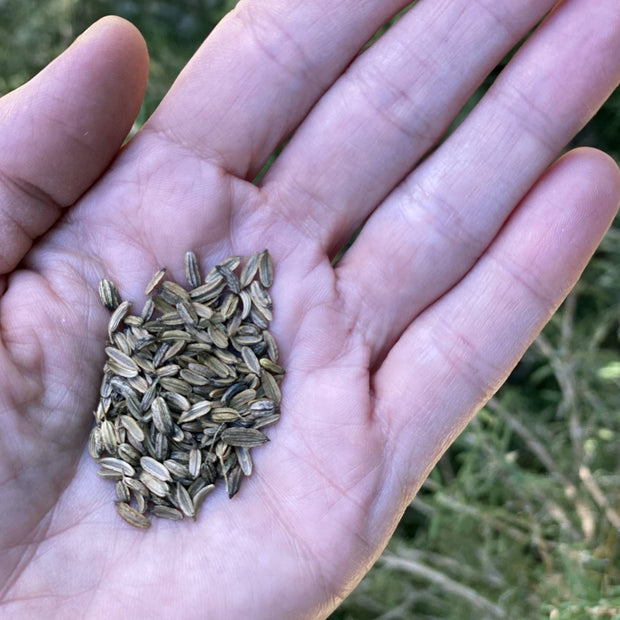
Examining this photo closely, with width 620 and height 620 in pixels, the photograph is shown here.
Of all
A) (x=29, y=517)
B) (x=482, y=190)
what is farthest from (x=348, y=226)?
(x=29, y=517)

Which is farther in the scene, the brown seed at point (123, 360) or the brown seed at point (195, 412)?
the brown seed at point (195, 412)

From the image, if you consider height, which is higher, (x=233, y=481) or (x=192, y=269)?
(x=192, y=269)

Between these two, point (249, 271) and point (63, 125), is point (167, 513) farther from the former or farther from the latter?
point (63, 125)

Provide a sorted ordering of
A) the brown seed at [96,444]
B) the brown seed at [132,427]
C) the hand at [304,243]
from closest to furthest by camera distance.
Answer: the hand at [304,243], the brown seed at [96,444], the brown seed at [132,427]

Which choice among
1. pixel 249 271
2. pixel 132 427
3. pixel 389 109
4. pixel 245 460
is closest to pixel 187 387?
pixel 132 427

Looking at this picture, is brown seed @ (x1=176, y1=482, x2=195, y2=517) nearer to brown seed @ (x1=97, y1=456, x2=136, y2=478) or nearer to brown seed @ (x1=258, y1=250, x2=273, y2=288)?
brown seed @ (x1=97, y1=456, x2=136, y2=478)

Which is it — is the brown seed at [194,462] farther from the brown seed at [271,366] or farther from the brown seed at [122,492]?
the brown seed at [271,366]

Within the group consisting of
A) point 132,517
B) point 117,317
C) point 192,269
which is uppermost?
point 192,269

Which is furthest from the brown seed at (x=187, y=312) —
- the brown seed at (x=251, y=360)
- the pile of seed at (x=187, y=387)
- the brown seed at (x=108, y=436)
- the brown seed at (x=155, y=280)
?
the brown seed at (x=108, y=436)
